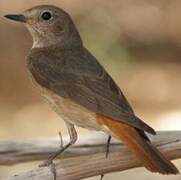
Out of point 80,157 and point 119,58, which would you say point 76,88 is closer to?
point 80,157

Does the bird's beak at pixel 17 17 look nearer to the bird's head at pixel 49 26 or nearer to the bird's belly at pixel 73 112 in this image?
the bird's head at pixel 49 26

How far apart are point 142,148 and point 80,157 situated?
0.26m

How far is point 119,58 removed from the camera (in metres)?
8.47

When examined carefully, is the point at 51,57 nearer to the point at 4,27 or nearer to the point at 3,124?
the point at 3,124

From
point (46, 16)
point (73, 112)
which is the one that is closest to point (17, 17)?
point (46, 16)

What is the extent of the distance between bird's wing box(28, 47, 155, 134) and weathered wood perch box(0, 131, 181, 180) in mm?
198

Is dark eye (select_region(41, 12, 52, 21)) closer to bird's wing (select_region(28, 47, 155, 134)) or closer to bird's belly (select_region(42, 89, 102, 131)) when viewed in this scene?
bird's wing (select_region(28, 47, 155, 134))

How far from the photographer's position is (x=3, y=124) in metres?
7.73

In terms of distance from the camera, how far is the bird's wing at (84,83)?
4.15 meters

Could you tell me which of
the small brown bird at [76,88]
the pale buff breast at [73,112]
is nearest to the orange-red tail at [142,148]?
the small brown bird at [76,88]

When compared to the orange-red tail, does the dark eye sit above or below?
above

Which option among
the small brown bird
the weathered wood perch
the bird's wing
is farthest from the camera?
the bird's wing

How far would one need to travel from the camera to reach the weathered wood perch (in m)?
3.73

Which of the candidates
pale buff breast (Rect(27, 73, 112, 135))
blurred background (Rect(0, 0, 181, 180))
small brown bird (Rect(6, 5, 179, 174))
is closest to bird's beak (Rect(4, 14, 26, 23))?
small brown bird (Rect(6, 5, 179, 174))
